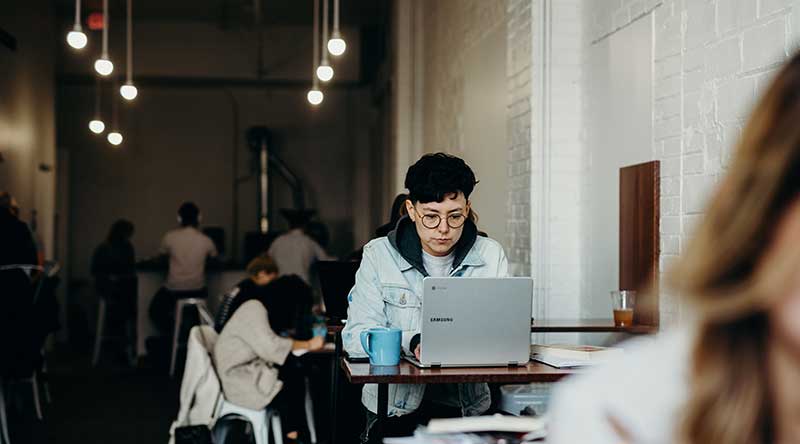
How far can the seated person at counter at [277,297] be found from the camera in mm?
5629

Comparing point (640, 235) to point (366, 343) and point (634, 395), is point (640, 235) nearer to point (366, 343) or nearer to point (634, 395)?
point (366, 343)

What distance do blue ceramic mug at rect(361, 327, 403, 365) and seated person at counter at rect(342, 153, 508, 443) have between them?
0.49 feet

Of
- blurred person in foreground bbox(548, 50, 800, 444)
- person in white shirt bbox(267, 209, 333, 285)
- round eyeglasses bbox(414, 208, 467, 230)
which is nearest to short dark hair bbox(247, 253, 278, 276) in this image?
round eyeglasses bbox(414, 208, 467, 230)

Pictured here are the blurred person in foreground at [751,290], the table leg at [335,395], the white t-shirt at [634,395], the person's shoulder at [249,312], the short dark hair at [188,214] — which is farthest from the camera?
the short dark hair at [188,214]

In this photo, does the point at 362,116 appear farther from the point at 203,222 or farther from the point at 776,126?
the point at 776,126

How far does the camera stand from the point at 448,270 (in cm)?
325

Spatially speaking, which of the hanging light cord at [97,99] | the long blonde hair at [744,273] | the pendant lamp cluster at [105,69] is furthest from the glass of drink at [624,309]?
the hanging light cord at [97,99]

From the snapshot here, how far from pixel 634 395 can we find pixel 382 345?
1971 millimetres

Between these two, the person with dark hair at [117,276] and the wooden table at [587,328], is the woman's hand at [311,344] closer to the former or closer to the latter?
the wooden table at [587,328]

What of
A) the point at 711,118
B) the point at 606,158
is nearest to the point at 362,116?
the point at 606,158

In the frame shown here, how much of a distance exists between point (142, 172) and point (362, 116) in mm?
3062

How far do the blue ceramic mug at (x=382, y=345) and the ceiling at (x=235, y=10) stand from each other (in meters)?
8.84

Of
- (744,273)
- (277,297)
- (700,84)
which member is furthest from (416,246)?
(277,297)

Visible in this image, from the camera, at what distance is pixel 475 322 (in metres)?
2.86
